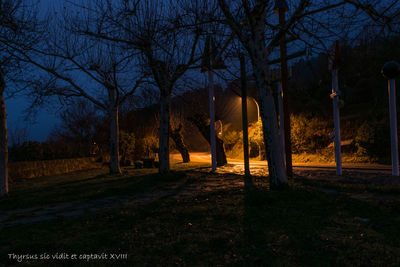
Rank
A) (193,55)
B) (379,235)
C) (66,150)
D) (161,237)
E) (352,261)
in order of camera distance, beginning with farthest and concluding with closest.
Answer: (66,150) < (193,55) < (161,237) < (379,235) < (352,261)

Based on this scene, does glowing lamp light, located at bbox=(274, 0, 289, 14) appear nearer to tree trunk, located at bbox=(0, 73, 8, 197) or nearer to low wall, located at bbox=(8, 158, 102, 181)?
tree trunk, located at bbox=(0, 73, 8, 197)

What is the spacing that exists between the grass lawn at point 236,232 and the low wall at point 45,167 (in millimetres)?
11408

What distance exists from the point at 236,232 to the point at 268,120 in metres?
3.41

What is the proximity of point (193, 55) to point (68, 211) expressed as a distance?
735 cm

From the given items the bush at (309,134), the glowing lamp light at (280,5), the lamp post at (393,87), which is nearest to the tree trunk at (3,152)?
the glowing lamp light at (280,5)

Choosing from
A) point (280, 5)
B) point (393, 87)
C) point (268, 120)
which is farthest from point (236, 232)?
point (393, 87)

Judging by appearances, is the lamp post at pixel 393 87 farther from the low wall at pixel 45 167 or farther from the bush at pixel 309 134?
the low wall at pixel 45 167

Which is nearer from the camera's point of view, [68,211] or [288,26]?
[68,211]

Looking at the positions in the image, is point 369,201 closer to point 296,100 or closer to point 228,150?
point 228,150

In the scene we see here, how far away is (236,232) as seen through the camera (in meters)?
3.87

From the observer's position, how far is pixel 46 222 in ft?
16.3

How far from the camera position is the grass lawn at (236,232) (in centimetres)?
303

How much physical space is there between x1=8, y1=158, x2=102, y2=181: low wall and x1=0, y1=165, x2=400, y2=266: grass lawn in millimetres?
11408

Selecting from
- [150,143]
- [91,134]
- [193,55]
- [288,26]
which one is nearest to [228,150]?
[150,143]
